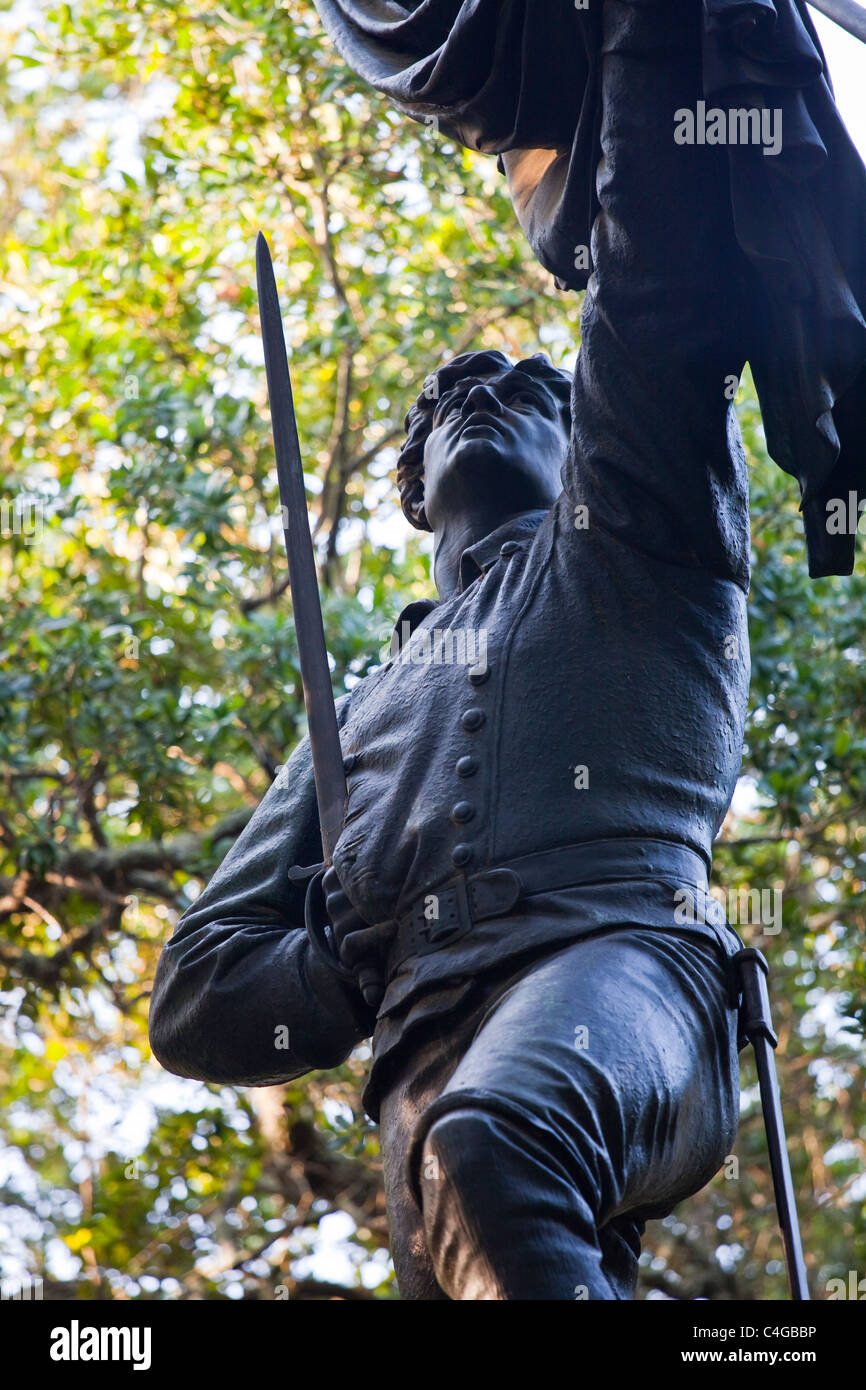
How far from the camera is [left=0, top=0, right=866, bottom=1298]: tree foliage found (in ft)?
28.7

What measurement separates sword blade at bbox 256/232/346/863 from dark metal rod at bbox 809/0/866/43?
1.22 m

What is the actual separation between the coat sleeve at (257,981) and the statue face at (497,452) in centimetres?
66

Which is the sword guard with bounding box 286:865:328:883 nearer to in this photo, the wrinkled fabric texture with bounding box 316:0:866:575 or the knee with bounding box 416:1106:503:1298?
the knee with bounding box 416:1106:503:1298

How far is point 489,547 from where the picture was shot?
3.77 meters

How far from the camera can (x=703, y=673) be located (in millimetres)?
3279

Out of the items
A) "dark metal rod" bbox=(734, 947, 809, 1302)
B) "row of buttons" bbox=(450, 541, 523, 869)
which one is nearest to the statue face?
"row of buttons" bbox=(450, 541, 523, 869)

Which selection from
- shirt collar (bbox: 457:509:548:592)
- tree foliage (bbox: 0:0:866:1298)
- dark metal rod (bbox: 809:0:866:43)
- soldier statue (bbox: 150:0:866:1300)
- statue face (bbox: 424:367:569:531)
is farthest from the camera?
tree foliage (bbox: 0:0:866:1298)

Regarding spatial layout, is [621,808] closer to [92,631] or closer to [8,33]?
[92,631]

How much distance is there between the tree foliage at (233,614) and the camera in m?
8.76

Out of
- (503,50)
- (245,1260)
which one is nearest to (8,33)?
(245,1260)

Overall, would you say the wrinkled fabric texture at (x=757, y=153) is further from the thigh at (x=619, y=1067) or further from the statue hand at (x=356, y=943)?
the statue hand at (x=356, y=943)

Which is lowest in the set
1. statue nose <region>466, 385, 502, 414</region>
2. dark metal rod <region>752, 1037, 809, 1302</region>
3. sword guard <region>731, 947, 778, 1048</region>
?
dark metal rod <region>752, 1037, 809, 1302</region>

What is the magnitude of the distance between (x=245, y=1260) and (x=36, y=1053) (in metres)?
3.07

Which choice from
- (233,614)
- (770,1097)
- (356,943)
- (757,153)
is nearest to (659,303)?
(757,153)
